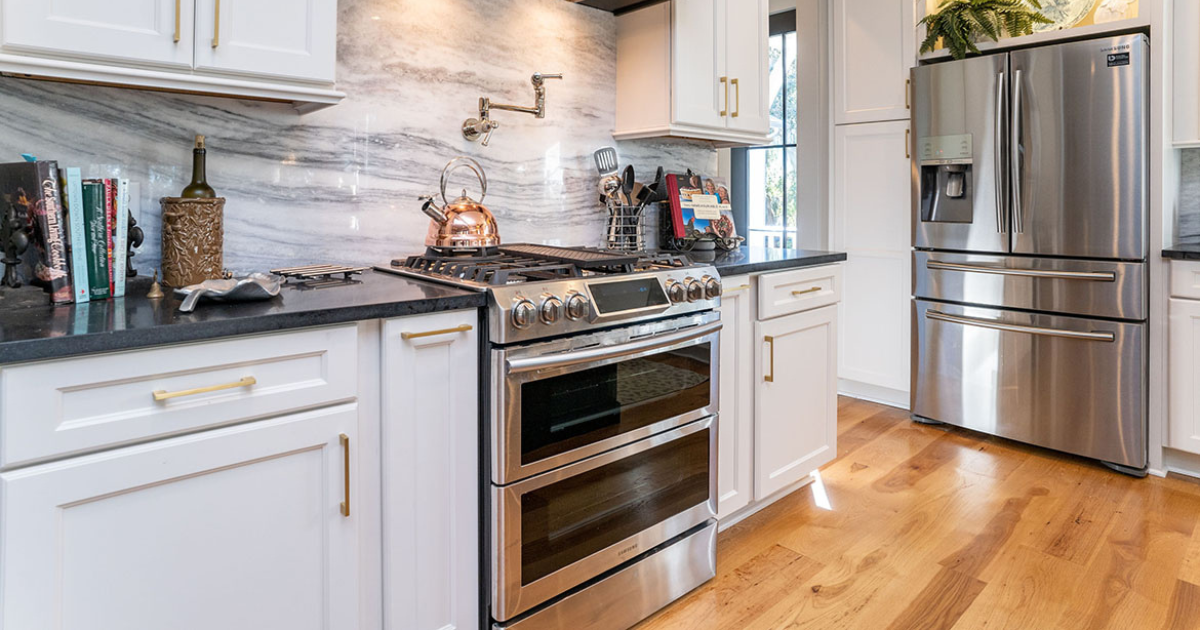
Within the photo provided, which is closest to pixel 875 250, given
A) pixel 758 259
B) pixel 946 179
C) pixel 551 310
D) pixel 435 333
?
pixel 946 179

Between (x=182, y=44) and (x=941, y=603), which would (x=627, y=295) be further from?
(x=941, y=603)

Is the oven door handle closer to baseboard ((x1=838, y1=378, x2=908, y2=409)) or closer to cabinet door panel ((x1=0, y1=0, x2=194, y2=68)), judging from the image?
cabinet door panel ((x1=0, y1=0, x2=194, y2=68))

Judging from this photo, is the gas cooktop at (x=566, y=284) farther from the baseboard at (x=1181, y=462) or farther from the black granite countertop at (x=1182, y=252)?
the baseboard at (x=1181, y=462)

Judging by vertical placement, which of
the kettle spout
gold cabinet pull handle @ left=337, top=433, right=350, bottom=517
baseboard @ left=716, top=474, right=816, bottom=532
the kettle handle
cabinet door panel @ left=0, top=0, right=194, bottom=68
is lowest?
baseboard @ left=716, top=474, right=816, bottom=532

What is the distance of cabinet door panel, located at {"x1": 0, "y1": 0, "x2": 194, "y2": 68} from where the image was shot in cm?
136

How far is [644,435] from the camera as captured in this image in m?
1.93

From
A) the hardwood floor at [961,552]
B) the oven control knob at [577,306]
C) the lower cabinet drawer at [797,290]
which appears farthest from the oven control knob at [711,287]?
the hardwood floor at [961,552]

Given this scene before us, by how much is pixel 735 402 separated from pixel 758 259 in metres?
0.49

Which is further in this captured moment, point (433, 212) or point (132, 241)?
point (433, 212)

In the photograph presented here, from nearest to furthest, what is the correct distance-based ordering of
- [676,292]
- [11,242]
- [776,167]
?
[11,242] < [676,292] < [776,167]

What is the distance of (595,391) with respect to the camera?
70.3 inches

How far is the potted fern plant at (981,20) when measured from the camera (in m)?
3.27

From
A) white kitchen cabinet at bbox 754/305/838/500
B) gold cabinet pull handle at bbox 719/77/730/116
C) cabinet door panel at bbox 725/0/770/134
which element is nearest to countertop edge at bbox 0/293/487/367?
white kitchen cabinet at bbox 754/305/838/500

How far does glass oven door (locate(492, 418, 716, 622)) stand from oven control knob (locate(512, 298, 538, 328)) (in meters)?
0.37
